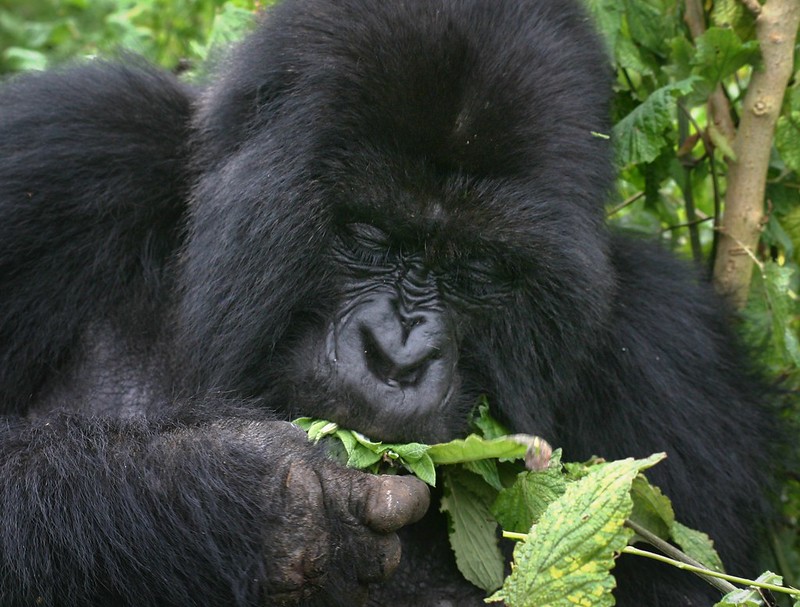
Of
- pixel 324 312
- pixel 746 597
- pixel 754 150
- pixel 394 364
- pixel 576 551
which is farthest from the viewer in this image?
pixel 754 150

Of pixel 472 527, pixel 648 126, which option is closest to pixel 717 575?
pixel 472 527

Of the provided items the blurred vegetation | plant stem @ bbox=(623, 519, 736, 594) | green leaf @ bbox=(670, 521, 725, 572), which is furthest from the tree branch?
the blurred vegetation

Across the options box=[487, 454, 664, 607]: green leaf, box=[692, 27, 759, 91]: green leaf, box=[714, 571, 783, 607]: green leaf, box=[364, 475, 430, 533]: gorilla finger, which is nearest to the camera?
box=[487, 454, 664, 607]: green leaf

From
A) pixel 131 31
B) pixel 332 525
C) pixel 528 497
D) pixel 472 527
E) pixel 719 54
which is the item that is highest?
pixel 719 54

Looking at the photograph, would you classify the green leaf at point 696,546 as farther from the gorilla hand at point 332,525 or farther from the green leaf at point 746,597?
the gorilla hand at point 332,525

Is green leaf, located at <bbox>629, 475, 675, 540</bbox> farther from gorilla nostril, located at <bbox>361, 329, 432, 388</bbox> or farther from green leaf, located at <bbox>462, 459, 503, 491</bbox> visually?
gorilla nostril, located at <bbox>361, 329, 432, 388</bbox>

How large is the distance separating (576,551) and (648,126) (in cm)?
180

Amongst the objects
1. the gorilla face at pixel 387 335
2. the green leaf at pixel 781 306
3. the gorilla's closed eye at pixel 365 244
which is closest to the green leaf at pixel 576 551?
the gorilla face at pixel 387 335

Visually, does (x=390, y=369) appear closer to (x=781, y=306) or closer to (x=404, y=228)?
(x=404, y=228)

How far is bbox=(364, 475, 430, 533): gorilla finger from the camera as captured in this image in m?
2.94

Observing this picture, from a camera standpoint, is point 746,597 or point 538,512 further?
point 538,512

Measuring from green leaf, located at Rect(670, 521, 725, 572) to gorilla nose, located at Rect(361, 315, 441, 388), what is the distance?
35.9 inches

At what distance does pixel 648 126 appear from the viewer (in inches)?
155

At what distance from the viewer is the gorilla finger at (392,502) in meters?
2.94
